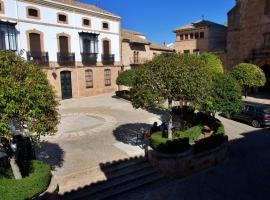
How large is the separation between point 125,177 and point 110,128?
5.74 m

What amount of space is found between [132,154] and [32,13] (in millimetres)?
17963

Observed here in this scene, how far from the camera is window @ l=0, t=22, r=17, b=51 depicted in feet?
64.1

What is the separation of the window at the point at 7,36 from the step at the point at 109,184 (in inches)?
648

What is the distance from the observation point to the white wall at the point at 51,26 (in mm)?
20531

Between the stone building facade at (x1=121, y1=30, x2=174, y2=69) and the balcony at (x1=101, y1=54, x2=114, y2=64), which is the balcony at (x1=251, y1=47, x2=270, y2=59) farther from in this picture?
the balcony at (x1=101, y1=54, x2=114, y2=64)

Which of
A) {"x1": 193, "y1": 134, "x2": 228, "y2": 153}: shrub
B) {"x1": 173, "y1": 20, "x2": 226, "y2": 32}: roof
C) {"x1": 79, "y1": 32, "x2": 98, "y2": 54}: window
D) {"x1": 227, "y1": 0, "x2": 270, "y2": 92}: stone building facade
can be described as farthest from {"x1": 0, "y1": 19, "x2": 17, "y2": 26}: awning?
{"x1": 173, "y1": 20, "x2": 226, "y2": 32}: roof

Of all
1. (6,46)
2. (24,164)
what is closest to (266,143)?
(24,164)

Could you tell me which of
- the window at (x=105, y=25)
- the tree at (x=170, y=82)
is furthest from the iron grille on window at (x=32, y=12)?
the tree at (x=170, y=82)

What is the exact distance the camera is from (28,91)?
5793mm

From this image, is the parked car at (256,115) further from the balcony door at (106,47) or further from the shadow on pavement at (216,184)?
the balcony door at (106,47)

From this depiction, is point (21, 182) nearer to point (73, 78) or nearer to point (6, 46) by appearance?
point (6, 46)

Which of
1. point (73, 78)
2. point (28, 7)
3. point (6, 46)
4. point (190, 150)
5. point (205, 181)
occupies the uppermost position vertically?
point (28, 7)

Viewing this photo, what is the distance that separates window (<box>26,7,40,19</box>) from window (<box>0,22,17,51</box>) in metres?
2.06

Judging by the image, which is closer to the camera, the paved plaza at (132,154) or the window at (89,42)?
the paved plaza at (132,154)
